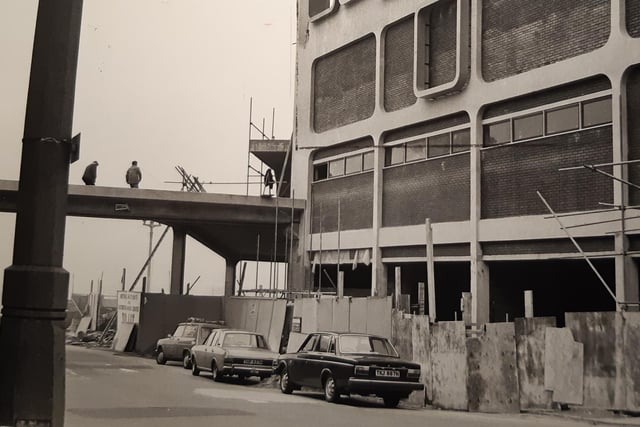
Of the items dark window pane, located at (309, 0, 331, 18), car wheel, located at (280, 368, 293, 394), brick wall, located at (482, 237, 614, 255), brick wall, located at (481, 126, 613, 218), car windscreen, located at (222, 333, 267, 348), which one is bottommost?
car wheel, located at (280, 368, 293, 394)

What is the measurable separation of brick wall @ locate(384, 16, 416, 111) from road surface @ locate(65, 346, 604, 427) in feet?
41.5

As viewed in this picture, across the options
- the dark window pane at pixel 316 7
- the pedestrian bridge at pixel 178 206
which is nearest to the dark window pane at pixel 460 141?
the pedestrian bridge at pixel 178 206

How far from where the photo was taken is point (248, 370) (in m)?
21.5

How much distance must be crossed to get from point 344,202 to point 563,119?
37.3 ft

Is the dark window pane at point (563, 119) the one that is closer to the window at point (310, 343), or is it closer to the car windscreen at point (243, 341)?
the window at point (310, 343)

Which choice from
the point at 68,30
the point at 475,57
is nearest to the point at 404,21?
the point at 475,57

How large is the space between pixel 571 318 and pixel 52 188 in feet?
38.8

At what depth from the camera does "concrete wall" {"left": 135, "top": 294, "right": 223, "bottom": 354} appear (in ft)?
118

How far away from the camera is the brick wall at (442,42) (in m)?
27.5

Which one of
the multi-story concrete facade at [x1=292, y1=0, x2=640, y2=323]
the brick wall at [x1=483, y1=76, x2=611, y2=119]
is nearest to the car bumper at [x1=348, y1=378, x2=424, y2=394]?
the multi-story concrete facade at [x1=292, y1=0, x2=640, y2=323]

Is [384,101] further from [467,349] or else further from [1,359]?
[1,359]

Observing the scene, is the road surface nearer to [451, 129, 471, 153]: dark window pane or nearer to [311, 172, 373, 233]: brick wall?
[451, 129, 471, 153]: dark window pane

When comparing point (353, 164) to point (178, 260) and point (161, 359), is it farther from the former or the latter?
point (178, 260)

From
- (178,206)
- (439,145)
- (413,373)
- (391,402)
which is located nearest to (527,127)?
(439,145)
